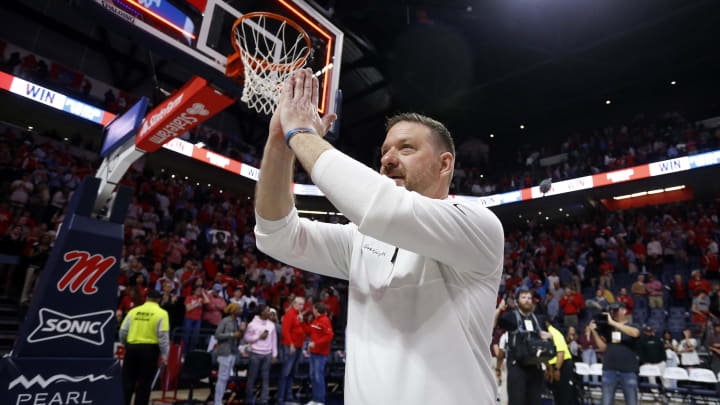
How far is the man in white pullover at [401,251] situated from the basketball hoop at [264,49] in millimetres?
2196

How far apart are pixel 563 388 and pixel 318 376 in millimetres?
4373

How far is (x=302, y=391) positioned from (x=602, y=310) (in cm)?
663

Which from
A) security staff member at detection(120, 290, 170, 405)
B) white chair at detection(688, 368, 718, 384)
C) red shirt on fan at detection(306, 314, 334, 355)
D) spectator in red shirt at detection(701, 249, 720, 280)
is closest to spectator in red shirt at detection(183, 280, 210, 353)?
security staff member at detection(120, 290, 170, 405)

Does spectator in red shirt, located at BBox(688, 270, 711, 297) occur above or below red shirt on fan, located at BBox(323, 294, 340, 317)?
above

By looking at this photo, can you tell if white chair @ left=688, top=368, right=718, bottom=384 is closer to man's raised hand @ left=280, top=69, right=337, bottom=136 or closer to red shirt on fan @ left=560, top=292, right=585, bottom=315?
red shirt on fan @ left=560, top=292, right=585, bottom=315

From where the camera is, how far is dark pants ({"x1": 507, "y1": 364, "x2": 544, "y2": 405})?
5.46 meters

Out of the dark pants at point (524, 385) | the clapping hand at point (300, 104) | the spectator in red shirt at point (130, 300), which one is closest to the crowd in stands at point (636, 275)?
the dark pants at point (524, 385)

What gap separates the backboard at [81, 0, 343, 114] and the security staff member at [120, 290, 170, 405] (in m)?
4.13

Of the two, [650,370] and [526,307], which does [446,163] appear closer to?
[526,307]

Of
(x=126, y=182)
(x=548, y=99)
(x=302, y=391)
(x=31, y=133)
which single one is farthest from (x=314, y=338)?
(x=548, y=99)

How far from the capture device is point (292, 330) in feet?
27.9

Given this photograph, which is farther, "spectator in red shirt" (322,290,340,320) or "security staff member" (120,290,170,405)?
"spectator in red shirt" (322,290,340,320)

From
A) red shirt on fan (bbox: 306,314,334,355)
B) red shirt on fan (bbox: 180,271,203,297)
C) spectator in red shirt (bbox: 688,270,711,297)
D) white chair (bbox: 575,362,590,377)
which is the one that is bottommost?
white chair (bbox: 575,362,590,377)

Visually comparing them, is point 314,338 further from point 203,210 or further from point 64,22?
point 64,22
